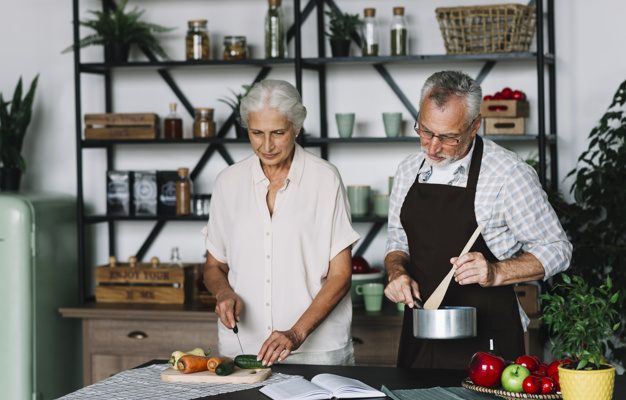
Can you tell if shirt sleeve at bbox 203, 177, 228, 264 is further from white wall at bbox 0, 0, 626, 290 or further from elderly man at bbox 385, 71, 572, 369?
white wall at bbox 0, 0, 626, 290

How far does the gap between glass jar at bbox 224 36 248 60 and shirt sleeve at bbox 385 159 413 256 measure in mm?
1819

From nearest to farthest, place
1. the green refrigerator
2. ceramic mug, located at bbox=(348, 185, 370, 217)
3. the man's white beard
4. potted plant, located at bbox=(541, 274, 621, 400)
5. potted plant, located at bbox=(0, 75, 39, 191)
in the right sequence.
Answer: potted plant, located at bbox=(541, 274, 621, 400)
the man's white beard
the green refrigerator
ceramic mug, located at bbox=(348, 185, 370, 217)
potted plant, located at bbox=(0, 75, 39, 191)

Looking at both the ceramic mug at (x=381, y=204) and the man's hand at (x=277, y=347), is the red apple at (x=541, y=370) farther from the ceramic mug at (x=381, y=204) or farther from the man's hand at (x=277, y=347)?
the ceramic mug at (x=381, y=204)

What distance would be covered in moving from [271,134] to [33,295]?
2.06m

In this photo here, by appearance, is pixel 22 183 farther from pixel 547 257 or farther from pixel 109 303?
pixel 547 257

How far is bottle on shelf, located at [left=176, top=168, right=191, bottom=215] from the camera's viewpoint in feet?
16.8

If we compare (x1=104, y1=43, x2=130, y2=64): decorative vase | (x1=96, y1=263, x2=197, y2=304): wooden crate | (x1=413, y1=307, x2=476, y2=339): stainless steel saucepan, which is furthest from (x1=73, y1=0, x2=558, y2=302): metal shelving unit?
(x1=413, y1=307, x2=476, y2=339): stainless steel saucepan

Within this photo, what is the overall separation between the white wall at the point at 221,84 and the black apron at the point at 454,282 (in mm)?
1832

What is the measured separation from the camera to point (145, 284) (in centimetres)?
508

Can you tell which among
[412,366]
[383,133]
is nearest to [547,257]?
[412,366]

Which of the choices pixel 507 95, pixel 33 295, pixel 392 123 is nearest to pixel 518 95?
pixel 507 95

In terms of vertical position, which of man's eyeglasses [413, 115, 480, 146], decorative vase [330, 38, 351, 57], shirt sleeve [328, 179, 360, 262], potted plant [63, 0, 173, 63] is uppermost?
potted plant [63, 0, 173, 63]

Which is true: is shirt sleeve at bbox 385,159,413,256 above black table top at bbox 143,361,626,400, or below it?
above

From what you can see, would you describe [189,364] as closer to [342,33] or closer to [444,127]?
[444,127]
